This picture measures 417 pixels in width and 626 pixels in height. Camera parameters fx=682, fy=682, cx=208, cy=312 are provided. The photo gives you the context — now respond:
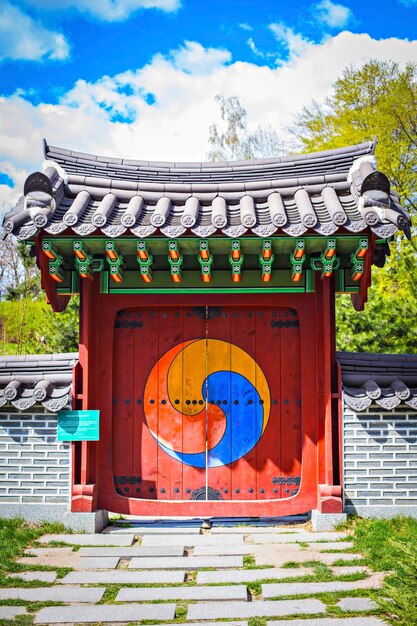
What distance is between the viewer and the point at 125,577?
5.55 meters

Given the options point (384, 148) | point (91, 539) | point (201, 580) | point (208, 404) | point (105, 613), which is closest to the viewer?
point (105, 613)

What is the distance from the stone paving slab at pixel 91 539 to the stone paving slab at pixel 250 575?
1359 mm

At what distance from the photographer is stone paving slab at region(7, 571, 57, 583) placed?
5457 millimetres

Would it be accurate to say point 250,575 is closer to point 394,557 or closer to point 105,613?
point 394,557

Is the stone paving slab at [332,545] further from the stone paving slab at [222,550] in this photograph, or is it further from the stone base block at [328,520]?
the stone paving slab at [222,550]

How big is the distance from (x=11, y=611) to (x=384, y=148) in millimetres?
17981

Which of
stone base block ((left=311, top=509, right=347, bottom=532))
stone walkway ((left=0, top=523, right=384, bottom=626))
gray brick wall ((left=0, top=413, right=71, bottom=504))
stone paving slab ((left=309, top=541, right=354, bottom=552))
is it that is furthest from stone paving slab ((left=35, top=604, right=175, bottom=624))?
stone base block ((left=311, top=509, right=347, bottom=532))

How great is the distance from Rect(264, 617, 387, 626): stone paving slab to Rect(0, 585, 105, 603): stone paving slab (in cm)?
140

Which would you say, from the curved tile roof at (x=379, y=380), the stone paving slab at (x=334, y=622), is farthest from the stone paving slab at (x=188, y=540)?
the stone paving slab at (x=334, y=622)

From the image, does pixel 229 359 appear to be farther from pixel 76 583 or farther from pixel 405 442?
pixel 76 583

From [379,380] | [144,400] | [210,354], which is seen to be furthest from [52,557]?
[379,380]

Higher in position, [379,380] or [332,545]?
[379,380]

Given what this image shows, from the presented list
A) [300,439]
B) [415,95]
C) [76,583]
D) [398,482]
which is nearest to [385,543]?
[398,482]

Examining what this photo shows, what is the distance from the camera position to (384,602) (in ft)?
14.0
